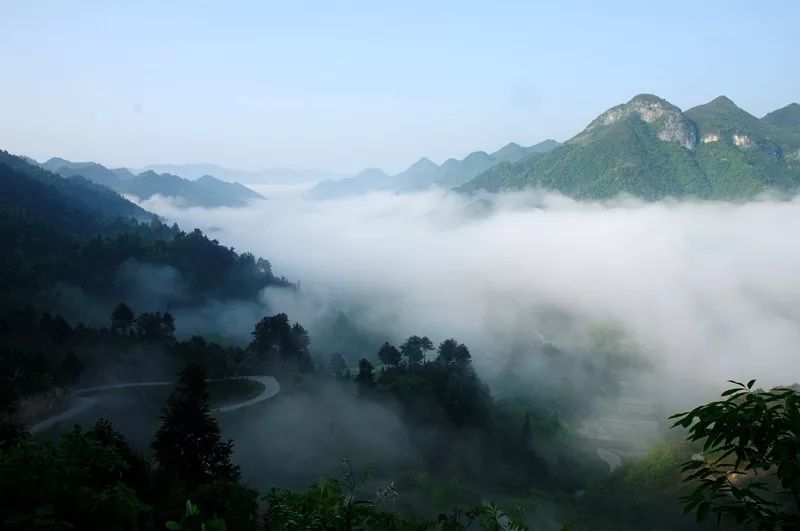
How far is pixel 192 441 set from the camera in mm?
31828

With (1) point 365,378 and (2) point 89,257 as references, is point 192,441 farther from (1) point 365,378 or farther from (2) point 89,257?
(2) point 89,257

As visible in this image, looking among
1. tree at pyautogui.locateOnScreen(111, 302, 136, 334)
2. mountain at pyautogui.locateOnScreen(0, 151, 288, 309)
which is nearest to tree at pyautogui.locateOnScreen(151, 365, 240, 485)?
tree at pyautogui.locateOnScreen(111, 302, 136, 334)

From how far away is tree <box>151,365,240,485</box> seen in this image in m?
31.3

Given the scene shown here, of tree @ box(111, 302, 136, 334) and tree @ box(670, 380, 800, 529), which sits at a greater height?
tree @ box(670, 380, 800, 529)

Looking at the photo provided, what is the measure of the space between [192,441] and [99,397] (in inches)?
1380

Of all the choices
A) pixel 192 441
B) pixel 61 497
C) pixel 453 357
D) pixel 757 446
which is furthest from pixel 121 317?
pixel 757 446

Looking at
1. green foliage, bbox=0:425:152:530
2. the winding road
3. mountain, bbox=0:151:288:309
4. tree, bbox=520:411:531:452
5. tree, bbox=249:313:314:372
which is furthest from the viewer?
mountain, bbox=0:151:288:309

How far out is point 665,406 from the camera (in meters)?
123

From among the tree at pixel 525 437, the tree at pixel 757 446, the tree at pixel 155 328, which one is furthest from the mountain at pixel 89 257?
the tree at pixel 757 446

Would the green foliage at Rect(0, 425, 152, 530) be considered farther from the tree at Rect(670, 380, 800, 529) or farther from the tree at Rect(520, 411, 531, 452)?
the tree at Rect(520, 411, 531, 452)

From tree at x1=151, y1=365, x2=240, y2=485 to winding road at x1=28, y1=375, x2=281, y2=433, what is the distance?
23.2m

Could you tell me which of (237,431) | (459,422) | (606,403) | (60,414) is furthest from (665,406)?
(60,414)

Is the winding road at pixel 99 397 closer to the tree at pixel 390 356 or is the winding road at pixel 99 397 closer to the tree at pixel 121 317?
the tree at pixel 121 317

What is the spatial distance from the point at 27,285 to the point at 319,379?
194ft
